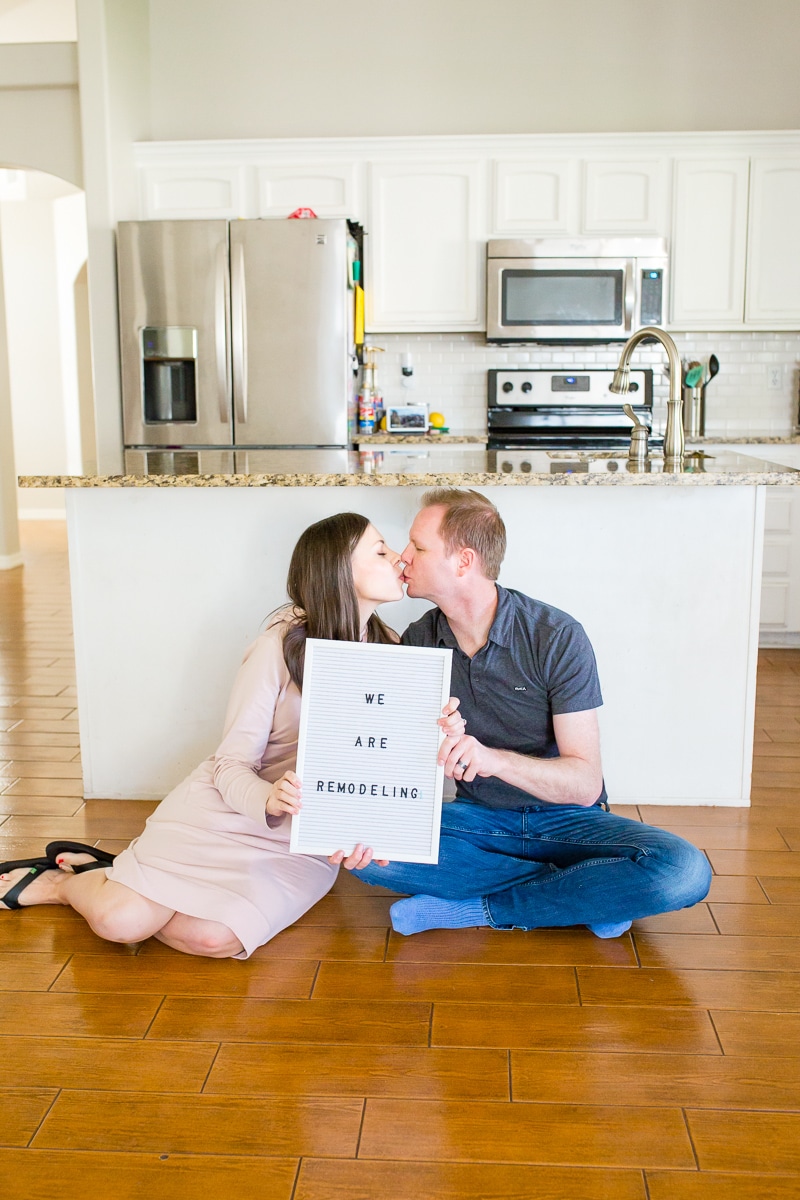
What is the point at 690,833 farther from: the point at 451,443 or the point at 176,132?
the point at 176,132

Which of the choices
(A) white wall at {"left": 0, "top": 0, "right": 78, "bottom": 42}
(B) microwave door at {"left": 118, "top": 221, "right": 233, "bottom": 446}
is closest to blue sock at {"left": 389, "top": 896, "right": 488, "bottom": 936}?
(B) microwave door at {"left": 118, "top": 221, "right": 233, "bottom": 446}

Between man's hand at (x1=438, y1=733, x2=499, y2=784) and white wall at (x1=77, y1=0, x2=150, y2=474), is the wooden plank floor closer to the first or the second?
man's hand at (x1=438, y1=733, x2=499, y2=784)

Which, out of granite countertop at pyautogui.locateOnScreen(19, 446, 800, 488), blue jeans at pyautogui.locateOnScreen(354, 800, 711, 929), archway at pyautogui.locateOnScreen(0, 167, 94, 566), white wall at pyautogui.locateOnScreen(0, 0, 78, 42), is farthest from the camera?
archway at pyautogui.locateOnScreen(0, 167, 94, 566)

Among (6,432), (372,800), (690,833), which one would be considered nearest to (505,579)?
(690,833)

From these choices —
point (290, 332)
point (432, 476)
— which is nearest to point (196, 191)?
point (290, 332)

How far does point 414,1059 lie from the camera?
179 cm

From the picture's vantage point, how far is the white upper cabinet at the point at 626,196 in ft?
16.0

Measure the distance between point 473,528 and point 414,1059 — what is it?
37.3 inches

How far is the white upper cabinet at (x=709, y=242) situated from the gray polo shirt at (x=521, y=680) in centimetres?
318

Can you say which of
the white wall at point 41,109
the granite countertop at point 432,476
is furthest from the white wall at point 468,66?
the granite countertop at point 432,476

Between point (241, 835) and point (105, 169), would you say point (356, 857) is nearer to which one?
point (241, 835)

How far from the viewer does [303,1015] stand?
1922mm

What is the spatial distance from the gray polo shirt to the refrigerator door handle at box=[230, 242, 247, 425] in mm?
2599

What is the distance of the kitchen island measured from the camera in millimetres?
2781
